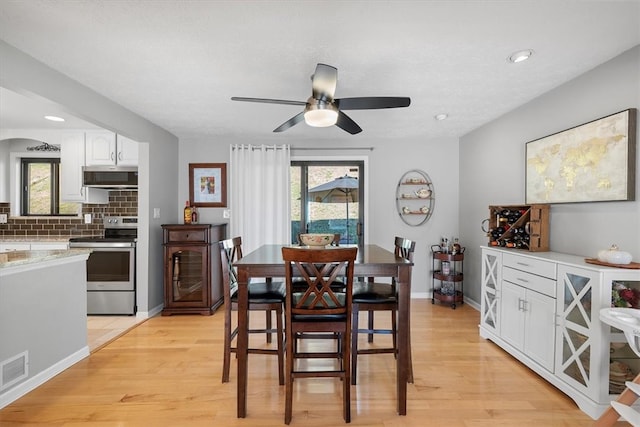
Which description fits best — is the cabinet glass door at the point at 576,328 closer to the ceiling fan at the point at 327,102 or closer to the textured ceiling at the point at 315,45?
the textured ceiling at the point at 315,45

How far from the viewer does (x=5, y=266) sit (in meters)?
1.91

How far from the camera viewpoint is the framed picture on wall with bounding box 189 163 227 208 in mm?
4336

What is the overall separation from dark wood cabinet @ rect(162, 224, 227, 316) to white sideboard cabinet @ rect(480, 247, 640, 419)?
3092 millimetres

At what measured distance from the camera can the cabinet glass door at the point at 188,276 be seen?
3.71m

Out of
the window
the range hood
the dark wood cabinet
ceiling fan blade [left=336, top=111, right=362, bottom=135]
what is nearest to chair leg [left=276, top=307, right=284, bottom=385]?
ceiling fan blade [left=336, top=111, right=362, bottom=135]

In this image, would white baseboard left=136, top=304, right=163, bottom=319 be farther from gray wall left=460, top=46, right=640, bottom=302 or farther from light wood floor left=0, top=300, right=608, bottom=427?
gray wall left=460, top=46, right=640, bottom=302

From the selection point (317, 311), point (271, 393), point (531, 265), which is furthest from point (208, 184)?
point (531, 265)

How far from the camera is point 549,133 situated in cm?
268

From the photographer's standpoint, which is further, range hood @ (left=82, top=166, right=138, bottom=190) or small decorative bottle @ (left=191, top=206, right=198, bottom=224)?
small decorative bottle @ (left=191, top=206, right=198, bottom=224)

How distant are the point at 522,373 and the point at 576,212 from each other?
4.32 ft

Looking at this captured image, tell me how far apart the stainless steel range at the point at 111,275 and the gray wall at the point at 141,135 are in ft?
0.42

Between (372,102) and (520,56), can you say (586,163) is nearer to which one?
(520,56)

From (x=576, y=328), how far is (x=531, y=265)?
527 millimetres

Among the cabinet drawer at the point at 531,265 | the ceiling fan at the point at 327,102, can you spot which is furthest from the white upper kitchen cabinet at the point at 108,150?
the cabinet drawer at the point at 531,265
